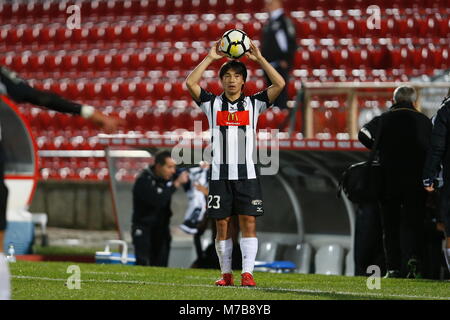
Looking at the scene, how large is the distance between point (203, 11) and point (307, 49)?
2.82m

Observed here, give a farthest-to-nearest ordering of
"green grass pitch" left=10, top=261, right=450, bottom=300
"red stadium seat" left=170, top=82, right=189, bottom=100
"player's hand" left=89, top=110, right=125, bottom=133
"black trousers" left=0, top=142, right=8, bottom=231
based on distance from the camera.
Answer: "red stadium seat" left=170, top=82, right=189, bottom=100
"green grass pitch" left=10, top=261, right=450, bottom=300
"black trousers" left=0, top=142, right=8, bottom=231
"player's hand" left=89, top=110, right=125, bottom=133

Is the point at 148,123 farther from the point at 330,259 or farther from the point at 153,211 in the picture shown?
the point at 330,259

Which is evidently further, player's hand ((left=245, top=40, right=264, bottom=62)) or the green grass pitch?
player's hand ((left=245, top=40, right=264, bottom=62))

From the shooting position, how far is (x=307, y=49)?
1906cm

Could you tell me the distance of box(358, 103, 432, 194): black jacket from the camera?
974 cm

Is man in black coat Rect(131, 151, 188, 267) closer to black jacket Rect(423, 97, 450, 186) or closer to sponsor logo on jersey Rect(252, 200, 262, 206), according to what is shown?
black jacket Rect(423, 97, 450, 186)

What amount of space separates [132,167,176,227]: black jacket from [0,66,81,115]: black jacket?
683cm

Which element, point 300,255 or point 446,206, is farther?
point 300,255

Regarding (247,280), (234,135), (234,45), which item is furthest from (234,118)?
(247,280)

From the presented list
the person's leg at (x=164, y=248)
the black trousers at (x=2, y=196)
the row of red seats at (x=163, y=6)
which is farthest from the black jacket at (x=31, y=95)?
the row of red seats at (x=163, y=6)

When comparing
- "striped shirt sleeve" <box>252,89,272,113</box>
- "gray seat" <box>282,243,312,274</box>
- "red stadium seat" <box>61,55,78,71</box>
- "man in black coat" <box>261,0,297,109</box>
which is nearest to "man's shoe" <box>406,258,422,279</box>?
"gray seat" <box>282,243,312,274</box>

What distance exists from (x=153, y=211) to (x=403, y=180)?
350cm

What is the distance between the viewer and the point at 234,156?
7352mm

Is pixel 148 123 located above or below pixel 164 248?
above
